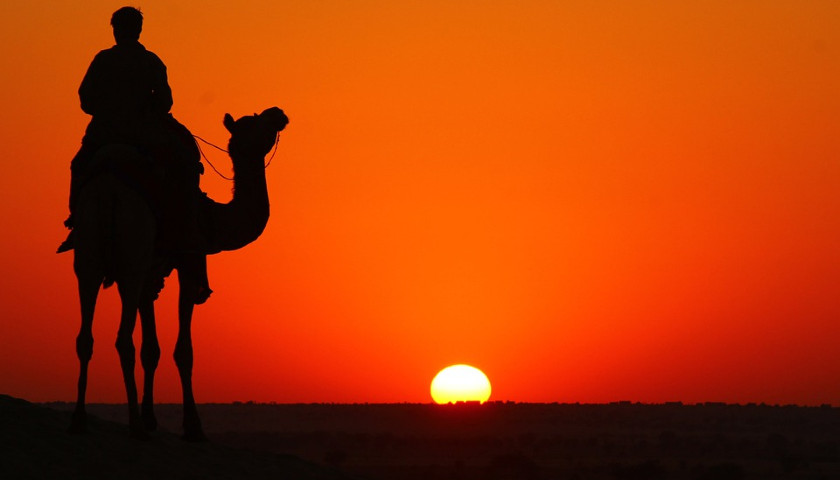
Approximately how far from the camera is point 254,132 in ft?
69.8

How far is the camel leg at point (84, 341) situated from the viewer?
60.8ft

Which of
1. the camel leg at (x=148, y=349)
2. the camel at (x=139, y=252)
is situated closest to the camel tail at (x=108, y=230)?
the camel at (x=139, y=252)

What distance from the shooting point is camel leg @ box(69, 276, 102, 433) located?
18.5m

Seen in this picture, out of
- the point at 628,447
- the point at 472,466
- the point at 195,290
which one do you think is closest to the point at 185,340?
the point at 195,290

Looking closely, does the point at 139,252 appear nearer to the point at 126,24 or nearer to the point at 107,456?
the point at 107,456

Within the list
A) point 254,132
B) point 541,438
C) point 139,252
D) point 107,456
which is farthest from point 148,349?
point 541,438

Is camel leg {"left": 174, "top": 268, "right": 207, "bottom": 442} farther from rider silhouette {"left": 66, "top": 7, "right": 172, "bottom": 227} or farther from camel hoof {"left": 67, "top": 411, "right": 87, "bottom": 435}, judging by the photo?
rider silhouette {"left": 66, "top": 7, "right": 172, "bottom": 227}

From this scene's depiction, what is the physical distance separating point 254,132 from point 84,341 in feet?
13.8

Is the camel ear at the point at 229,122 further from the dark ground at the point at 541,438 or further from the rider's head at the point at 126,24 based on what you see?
the dark ground at the point at 541,438

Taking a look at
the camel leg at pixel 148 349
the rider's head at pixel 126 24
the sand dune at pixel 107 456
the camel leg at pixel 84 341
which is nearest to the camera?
the sand dune at pixel 107 456

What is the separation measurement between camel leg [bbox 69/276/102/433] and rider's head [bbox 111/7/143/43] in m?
3.27

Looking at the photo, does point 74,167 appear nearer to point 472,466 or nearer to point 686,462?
point 472,466

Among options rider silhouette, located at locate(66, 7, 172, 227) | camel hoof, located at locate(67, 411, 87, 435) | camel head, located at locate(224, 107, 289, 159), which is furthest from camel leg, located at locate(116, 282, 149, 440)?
camel head, located at locate(224, 107, 289, 159)

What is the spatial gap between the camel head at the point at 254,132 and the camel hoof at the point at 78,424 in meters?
4.41
